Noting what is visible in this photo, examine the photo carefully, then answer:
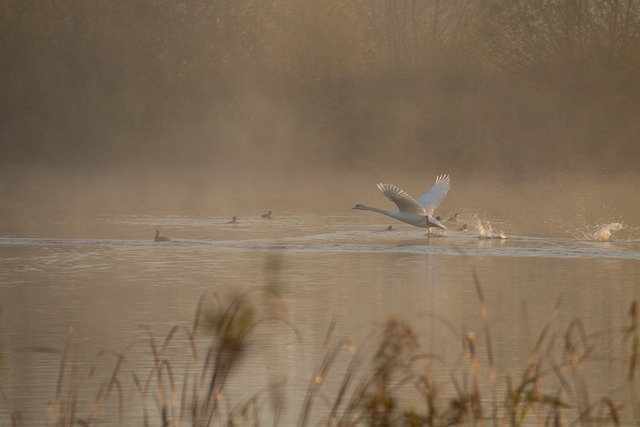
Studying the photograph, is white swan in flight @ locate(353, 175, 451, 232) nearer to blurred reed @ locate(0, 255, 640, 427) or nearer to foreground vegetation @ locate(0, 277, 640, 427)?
blurred reed @ locate(0, 255, 640, 427)

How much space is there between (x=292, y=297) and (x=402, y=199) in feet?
18.5

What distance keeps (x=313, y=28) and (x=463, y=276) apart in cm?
2561

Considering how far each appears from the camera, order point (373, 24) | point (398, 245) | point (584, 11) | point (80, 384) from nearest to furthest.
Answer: point (80, 384) < point (398, 245) < point (584, 11) < point (373, 24)

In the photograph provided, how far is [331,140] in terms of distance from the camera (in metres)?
39.4

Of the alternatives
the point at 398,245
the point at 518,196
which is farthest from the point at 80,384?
the point at 518,196

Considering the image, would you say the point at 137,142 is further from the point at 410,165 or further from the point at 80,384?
the point at 80,384

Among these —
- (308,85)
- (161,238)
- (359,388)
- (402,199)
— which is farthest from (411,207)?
(308,85)

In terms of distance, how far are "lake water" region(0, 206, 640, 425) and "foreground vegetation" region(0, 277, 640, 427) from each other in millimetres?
51

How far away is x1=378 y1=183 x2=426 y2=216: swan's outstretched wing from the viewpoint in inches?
695

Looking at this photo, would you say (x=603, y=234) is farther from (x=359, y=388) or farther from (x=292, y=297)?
(x=359, y=388)

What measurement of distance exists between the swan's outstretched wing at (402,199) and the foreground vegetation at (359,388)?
6.75 metres

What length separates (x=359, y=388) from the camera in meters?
6.59

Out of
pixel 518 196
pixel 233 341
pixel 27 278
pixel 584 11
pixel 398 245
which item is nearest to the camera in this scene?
pixel 233 341

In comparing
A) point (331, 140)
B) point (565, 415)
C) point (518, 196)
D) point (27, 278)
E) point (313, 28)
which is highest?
point (313, 28)
